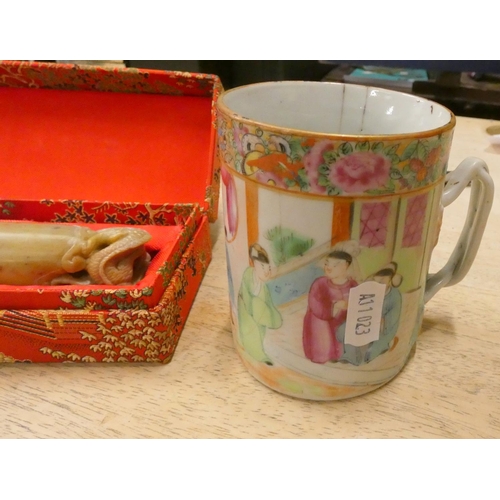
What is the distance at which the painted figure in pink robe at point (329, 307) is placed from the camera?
26 centimetres

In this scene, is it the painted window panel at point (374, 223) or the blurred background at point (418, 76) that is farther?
the blurred background at point (418, 76)

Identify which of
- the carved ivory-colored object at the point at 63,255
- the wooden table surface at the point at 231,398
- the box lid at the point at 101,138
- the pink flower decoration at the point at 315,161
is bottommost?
the wooden table surface at the point at 231,398

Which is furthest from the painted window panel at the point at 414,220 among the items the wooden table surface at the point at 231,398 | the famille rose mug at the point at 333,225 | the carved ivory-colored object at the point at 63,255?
the carved ivory-colored object at the point at 63,255

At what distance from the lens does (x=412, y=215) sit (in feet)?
0.84

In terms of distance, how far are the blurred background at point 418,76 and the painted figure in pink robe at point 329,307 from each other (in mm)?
866

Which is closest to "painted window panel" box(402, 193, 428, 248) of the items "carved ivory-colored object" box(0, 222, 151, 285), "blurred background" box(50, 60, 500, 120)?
"carved ivory-colored object" box(0, 222, 151, 285)

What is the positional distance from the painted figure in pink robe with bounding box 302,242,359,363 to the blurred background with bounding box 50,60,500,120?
0.87 metres

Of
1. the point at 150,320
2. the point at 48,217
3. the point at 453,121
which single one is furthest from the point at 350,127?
the point at 48,217

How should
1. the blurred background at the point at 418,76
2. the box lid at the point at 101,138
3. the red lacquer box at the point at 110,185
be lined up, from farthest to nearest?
the blurred background at the point at 418,76 → the box lid at the point at 101,138 → the red lacquer box at the point at 110,185

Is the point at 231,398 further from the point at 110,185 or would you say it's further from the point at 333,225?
the point at 110,185

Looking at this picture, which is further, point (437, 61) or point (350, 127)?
point (437, 61)

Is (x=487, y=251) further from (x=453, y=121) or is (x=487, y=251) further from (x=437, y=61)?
(x=437, y=61)

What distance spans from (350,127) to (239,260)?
0.14 m

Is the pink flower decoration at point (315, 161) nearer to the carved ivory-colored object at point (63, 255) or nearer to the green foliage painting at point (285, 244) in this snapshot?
the green foliage painting at point (285, 244)
